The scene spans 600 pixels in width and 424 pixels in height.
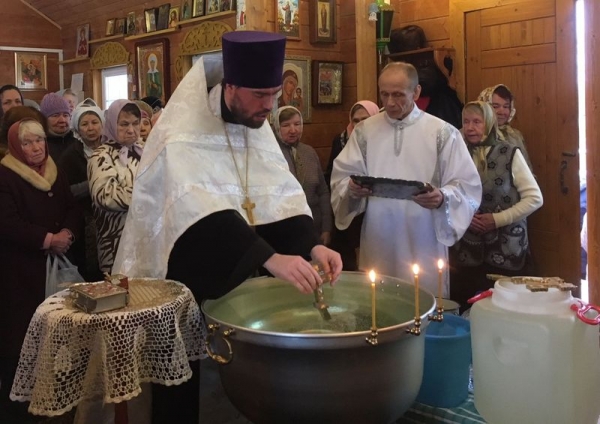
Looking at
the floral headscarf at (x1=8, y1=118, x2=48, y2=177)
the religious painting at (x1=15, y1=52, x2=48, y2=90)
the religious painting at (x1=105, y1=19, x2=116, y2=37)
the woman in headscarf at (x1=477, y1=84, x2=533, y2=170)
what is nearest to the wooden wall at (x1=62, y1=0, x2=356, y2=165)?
the woman in headscarf at (x1=477, y1=84, x2=533, y2=170)

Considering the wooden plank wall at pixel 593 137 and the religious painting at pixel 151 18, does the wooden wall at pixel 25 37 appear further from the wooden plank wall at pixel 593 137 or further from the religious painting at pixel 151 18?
the wooden plank wall at pixel 593 137

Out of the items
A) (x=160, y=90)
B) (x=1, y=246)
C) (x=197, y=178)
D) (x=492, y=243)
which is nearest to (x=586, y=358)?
(x=197, y=178)

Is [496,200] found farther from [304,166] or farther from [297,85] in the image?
[297,85]

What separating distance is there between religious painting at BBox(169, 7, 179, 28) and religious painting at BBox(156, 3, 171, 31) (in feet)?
0.14

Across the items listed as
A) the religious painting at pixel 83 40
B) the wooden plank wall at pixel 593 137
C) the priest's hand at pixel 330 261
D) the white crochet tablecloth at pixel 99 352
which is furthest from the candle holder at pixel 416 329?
the religious painting at pixel 83 40

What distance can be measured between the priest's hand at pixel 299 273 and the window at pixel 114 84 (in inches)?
243

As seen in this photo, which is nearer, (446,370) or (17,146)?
(446,370)

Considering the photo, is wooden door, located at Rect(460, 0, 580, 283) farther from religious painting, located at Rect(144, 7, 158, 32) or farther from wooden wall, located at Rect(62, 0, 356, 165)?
religious painting, located at Rect(144, 7, 158, 32)

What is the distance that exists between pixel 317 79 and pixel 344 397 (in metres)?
3.45

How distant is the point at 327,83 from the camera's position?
15.3 feet

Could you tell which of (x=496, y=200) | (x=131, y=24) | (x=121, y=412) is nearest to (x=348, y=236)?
(x=496, y=200)

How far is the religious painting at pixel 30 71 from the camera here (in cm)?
Answer: 775

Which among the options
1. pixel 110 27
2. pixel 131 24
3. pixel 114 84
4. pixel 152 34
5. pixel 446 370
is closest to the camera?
pixel 446 370

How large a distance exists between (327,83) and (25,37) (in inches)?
192
